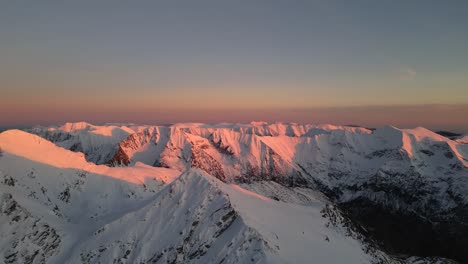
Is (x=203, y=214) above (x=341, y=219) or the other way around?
above

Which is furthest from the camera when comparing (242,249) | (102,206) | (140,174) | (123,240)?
(140,174)

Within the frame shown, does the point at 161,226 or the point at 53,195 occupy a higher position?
the point at 161,226

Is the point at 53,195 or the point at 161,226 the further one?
the point at 53,195

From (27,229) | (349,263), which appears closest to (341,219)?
(349,263)

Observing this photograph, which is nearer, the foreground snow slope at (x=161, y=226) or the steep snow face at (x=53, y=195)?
the foreground snow slope at (x=161, y=226)

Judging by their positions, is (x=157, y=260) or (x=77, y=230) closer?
(x=157, y=260)

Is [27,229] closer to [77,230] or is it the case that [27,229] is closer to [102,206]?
[77,230]

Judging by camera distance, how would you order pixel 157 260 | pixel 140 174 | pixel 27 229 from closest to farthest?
1. pixel 157 260
2. pixel 27 229
3. pixel 140 174

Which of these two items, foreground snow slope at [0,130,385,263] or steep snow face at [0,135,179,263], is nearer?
foreground snow slope at [0,130,385,263]
